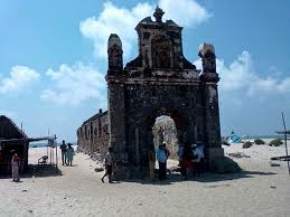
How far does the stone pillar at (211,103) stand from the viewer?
20906 mm

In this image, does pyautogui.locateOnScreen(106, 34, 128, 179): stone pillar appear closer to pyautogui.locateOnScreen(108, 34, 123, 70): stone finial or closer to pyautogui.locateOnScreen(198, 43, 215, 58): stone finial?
pyautogui.locateOnScreen(108, 34, 123, 70): stone finial

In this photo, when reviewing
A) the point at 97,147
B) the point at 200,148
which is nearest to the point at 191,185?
the point at 200,148

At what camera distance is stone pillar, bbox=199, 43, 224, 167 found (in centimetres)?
2091

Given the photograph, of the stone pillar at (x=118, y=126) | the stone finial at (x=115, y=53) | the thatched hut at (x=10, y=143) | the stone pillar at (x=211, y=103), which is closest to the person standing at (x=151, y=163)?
the stone pillar at (x=118, y=126)

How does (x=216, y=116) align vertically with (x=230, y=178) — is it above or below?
above

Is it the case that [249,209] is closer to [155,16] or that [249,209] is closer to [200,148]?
[200,148]

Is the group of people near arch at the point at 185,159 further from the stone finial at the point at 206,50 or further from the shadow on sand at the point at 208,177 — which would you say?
the stone finial at the point at 206,50

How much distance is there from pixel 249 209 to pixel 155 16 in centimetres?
1280

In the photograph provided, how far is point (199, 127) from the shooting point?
21.1 m

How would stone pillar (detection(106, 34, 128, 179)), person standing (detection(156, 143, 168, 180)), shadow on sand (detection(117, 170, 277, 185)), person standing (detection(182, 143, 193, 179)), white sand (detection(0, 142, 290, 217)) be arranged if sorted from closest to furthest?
A: white sand (detection(0, 142, 290, 217)) < shadow on sand (detection(117, 170, 277, 185)) < person standing (detection(156, 143, 168, 180)) < person standing (detection(182, 143, 193, 179)) < stone pillar (detection(106, 34, 128, 179))

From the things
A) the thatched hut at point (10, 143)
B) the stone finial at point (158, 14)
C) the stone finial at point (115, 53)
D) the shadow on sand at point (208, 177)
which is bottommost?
the shadow on sand at point (208, 177)

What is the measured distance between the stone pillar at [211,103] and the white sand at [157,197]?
97.0 inches

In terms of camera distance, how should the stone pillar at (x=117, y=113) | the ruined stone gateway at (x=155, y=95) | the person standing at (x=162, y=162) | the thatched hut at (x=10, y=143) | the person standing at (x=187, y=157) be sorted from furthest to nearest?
the thatched hut at (x=10, y=143)
the ruined stone gateway at (x=155, y=95)
the stone pillar at (x=117, y=113)
the person standing at (x=187, y=157)
the person standing at (x=162, y=162)

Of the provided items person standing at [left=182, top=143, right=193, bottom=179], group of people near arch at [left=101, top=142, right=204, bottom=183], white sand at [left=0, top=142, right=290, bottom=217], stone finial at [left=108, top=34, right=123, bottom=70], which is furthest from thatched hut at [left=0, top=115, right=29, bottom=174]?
person standing at [left=182, top=143, right=193, bottom=179]
